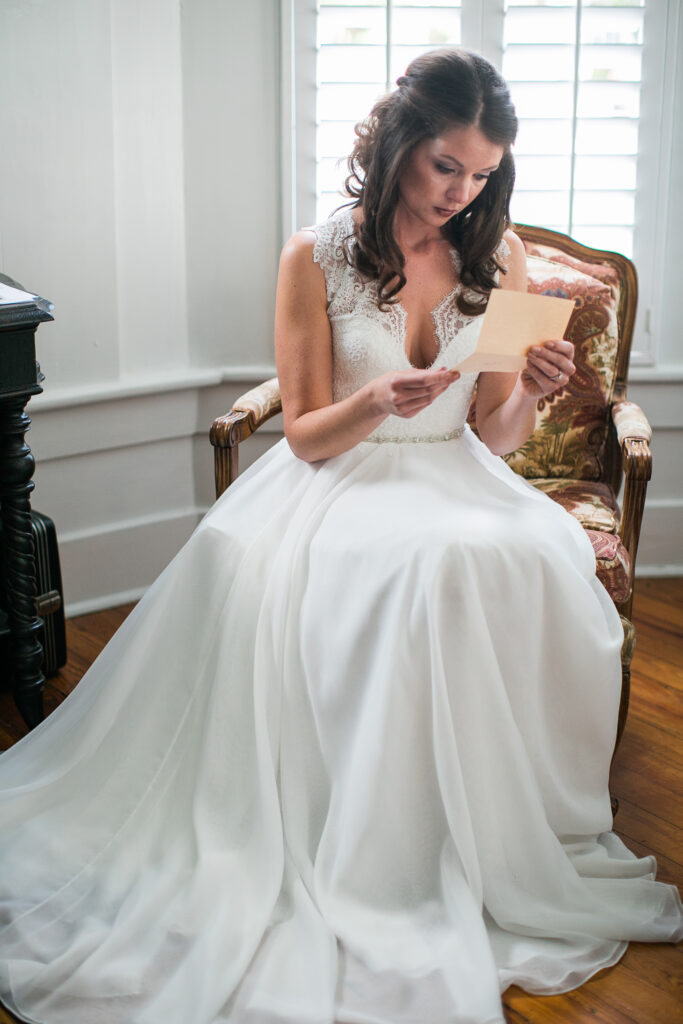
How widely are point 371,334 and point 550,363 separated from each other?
35 cm

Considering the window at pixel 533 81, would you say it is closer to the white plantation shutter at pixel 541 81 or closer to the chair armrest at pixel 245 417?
the white plantation shutter at pixel 541 81

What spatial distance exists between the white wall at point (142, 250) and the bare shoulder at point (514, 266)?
1015 mm

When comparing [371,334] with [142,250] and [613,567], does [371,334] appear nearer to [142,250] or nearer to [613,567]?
[613,567]

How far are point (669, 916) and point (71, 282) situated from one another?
2.03m

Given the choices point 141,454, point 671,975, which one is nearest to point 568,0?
point 141,454

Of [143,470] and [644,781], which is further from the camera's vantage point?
[143,470]

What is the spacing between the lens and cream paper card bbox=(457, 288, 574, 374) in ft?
5.45

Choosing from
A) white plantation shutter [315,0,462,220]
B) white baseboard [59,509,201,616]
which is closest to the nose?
white plantation shutter [315,0,462,220]

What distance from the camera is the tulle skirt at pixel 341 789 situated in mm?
1544

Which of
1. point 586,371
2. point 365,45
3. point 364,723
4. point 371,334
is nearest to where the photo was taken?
point 364,723

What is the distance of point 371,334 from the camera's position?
1951 millimetres

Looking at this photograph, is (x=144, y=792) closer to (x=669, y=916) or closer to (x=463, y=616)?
(x=463, y=616)

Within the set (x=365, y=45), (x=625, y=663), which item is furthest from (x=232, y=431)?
(x=365, y=45)

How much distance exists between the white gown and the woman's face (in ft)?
0.63
